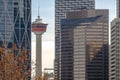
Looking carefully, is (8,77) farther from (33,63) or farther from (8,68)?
(33,63)

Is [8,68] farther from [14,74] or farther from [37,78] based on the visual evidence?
[37,78]

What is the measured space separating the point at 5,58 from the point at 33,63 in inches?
139

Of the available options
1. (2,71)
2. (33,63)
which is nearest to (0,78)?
(2,71)

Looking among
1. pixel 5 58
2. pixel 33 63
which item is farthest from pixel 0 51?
pixel 33 63

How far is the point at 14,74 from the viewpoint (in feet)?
87.4

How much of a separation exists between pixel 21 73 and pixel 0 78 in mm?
1131

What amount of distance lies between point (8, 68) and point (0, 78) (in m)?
0.95

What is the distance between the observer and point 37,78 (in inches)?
1224

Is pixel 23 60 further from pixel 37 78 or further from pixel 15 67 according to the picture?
A: pixel 37 78

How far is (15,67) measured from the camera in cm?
2686

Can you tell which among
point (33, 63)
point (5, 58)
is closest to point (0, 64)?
point (5, 58)

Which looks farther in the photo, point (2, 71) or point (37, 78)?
point (37, 78)

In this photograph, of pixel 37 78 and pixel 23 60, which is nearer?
pixel 23 60

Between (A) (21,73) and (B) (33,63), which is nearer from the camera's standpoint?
(A) (21,73)
